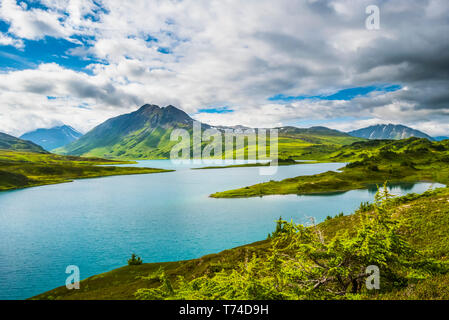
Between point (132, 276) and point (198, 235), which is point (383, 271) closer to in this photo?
point (132, 276)

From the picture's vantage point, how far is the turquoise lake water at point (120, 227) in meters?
45.2

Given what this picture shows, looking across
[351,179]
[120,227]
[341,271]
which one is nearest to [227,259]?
[341,271]

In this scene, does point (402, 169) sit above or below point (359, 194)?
above

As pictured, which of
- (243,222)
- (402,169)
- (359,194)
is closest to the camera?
(243,222)

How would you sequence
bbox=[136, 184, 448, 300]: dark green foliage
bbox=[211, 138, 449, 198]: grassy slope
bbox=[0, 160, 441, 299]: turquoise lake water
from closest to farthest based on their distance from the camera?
1. bbox=[136, 184, 448, 300]: dark green foliage
2. bbox=[0, 160, 441, 299]: turquoise lake water
3. bbox=[211, 138, 449, 198]: grassy slope

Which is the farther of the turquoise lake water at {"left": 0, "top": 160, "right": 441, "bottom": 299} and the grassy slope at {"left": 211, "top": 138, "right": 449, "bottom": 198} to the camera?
the grassy slope at {"left": 211, "top": 138, "right": 449, "bottom": 198}

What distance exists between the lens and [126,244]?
55.9 m

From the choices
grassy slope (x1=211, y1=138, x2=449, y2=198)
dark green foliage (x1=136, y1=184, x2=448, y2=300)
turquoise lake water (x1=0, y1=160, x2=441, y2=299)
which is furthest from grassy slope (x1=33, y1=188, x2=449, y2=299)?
grassy slope (x1=211, y1=138, x2=449, y2=198)

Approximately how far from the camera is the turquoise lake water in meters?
45.2

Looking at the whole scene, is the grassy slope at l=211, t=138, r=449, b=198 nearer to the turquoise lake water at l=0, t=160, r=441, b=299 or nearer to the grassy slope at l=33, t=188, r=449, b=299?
the turquoise lake water at l=0, t=160, r=441, b=299

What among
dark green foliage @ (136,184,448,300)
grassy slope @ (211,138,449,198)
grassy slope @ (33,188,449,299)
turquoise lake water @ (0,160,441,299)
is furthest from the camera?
grassy slope @ (211,138,449,198)

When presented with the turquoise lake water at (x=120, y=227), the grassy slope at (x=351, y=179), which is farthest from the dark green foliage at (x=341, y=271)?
the grassy slope at (x=351, y=179)

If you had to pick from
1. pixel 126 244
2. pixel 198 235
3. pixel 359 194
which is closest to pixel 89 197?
pixel 126 244
